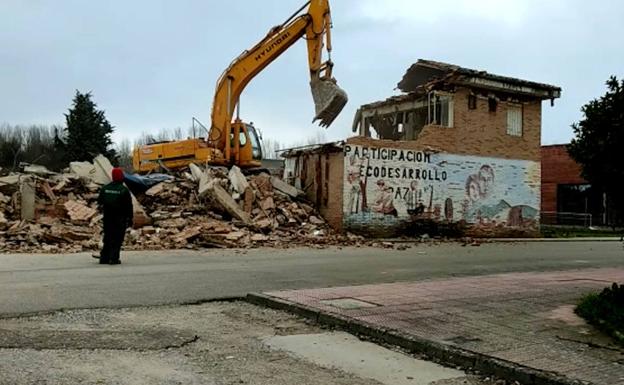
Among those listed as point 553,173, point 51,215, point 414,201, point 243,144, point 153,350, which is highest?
point 553,173

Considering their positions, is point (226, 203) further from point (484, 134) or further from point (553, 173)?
Result: point (553, 173)

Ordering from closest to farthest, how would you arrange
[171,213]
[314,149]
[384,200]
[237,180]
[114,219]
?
[114,219], [171,213], [237,180], [384,200], [314,149]

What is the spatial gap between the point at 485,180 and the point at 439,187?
2568mm

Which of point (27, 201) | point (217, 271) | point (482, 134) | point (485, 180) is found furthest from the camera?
point (485, 180)

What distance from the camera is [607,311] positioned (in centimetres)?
704

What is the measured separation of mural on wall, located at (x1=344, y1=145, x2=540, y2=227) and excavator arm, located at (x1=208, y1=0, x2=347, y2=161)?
248cm

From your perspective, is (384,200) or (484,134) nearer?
(384,200)

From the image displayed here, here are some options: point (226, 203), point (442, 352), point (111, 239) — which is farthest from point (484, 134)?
point (442, 352)

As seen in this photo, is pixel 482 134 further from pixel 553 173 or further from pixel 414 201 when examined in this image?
pixel 553 173

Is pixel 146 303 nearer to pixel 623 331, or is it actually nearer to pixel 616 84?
pixel 623 331

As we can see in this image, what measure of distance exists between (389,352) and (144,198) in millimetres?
16864

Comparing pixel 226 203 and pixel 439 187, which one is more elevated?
pixel 439 187

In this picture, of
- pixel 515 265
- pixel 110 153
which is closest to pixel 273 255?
pixel 515 265

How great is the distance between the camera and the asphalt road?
865 cm
